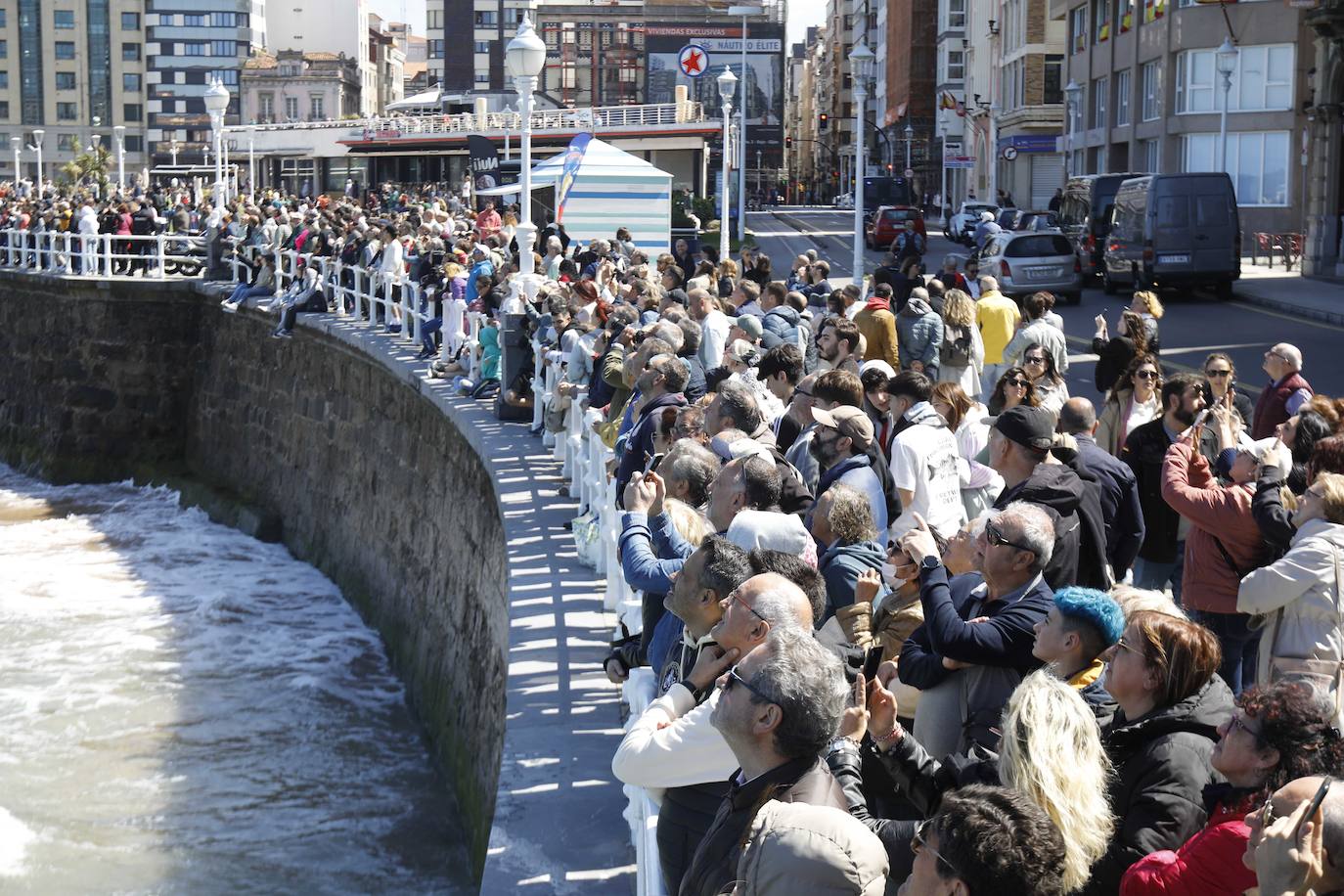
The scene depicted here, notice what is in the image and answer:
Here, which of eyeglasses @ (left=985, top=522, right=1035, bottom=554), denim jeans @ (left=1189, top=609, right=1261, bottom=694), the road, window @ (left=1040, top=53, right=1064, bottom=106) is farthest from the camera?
window @ (left=1040, top=53, right=1064, bottom=106)

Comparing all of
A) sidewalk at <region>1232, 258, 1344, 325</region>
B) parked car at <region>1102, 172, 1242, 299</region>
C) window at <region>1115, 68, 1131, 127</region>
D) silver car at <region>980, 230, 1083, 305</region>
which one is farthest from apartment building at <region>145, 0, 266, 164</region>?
silver car at <region>980, 230, 1083, 305</region>

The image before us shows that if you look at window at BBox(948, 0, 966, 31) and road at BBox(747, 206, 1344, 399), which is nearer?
road at BBox(747, 206, 1344, 399)

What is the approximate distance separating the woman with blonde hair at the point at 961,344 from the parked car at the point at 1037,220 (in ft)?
88.0

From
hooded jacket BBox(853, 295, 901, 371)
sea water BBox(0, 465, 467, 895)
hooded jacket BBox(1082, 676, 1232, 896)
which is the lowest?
sea water BBox(0, 465, 467, 895)

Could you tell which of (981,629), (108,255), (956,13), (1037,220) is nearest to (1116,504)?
(981,629)

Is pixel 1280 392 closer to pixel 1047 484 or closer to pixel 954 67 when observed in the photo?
pixel 1047 484

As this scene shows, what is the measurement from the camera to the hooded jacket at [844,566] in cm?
548

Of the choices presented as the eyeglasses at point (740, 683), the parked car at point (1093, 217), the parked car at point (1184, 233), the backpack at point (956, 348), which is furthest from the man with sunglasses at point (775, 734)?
the parked car at point (1093, 217)

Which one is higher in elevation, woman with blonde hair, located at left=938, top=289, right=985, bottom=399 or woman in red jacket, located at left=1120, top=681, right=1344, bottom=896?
woman with blonde hair, located at left=938, top=289, right=985, bottom=399

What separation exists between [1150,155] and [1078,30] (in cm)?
1033

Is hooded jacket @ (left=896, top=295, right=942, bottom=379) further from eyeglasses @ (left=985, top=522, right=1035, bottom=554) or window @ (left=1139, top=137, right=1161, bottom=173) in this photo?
window @ (left=1139, top=137, right=1161, bottom=173)

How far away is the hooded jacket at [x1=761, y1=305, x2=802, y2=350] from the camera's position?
12.6 metres

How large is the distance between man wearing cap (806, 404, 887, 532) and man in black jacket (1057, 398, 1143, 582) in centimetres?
88

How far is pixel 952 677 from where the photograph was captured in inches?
190
